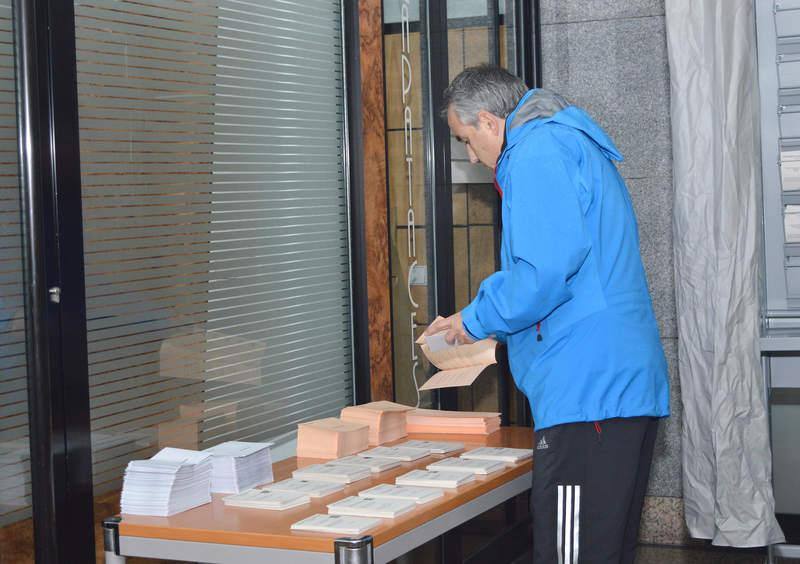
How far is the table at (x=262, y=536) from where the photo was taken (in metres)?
1.90

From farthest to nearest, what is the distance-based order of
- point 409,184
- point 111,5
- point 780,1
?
point 780,1
point 409,184
point 111,5

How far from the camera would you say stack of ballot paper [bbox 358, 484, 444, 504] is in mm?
2197

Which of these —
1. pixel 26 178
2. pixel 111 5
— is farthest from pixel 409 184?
pixel 26 178

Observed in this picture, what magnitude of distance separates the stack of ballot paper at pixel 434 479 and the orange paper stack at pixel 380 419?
0.43m

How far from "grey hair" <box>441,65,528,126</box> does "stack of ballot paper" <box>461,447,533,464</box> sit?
82 cm

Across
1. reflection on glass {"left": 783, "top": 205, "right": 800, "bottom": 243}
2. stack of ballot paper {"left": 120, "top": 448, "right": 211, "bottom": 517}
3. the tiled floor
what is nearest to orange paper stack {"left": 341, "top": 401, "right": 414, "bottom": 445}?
stack of ballot paper {"left": 120, "top": 448, "right": 211, "bottom": 517}

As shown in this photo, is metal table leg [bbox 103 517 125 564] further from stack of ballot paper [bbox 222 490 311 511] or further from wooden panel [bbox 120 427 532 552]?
stack of ballot paper [bbox 222 490 311 511]

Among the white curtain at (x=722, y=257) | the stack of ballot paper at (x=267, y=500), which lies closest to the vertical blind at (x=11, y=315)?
the stack of ballot paper at (x=267, y=500)

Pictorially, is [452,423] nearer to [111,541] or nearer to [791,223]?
[111,541]

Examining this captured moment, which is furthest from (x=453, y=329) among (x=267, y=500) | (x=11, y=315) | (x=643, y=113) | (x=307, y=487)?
(x=643, y=113)

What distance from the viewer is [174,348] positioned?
7.94ft

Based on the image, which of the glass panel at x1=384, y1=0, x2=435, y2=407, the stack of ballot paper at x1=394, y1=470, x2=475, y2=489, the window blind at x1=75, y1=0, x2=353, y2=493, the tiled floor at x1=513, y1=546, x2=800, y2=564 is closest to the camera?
the window blind at x1=75, y1=0, x2=353, y2=493

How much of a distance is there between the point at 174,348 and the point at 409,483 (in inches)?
23.9

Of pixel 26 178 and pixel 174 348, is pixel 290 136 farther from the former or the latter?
pixel 26 178
